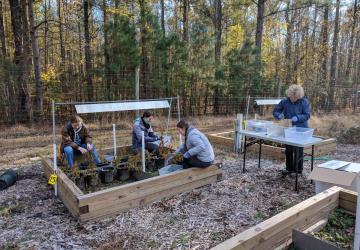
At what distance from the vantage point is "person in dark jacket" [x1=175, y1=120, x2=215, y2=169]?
13.2 feet

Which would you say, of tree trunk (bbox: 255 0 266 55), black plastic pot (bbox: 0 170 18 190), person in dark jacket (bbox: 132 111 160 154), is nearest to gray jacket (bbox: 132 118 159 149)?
person in dark jacket (bbox: 132 111 160 154)

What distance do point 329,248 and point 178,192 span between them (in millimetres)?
2046

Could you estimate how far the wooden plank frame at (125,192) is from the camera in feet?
10.3

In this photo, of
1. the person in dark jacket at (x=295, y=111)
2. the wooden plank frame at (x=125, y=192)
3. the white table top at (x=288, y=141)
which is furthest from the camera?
the person in dark jacket at (x=295, y=111)

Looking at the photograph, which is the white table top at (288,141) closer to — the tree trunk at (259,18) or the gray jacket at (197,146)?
the gray jacket at (197,146)

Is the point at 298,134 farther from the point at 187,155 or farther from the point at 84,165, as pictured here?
the point at 84,165

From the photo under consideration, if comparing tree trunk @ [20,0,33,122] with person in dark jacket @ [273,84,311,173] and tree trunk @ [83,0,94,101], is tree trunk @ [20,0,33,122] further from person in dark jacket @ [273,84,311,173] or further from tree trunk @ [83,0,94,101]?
person in dark jacket @ [273,84,311,173]

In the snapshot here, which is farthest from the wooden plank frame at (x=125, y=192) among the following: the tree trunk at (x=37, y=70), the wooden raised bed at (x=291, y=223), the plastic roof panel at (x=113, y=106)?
the tree trunk at (x=37, y=70)

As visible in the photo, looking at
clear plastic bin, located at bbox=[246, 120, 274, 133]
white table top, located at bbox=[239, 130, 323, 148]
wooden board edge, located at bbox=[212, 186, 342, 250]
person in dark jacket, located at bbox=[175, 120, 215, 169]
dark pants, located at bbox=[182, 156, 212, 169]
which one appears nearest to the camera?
wooden board edge, located at bbox=[212, 186, 342, 250]

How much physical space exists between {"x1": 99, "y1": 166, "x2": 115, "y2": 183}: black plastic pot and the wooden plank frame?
0.59 metres

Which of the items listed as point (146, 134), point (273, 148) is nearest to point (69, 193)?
point (146, 134)

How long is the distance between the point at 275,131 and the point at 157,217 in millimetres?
2285

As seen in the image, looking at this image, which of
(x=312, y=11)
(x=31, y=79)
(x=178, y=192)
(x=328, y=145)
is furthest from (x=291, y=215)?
(x=312, y=11)

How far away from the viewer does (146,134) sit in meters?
5.20
